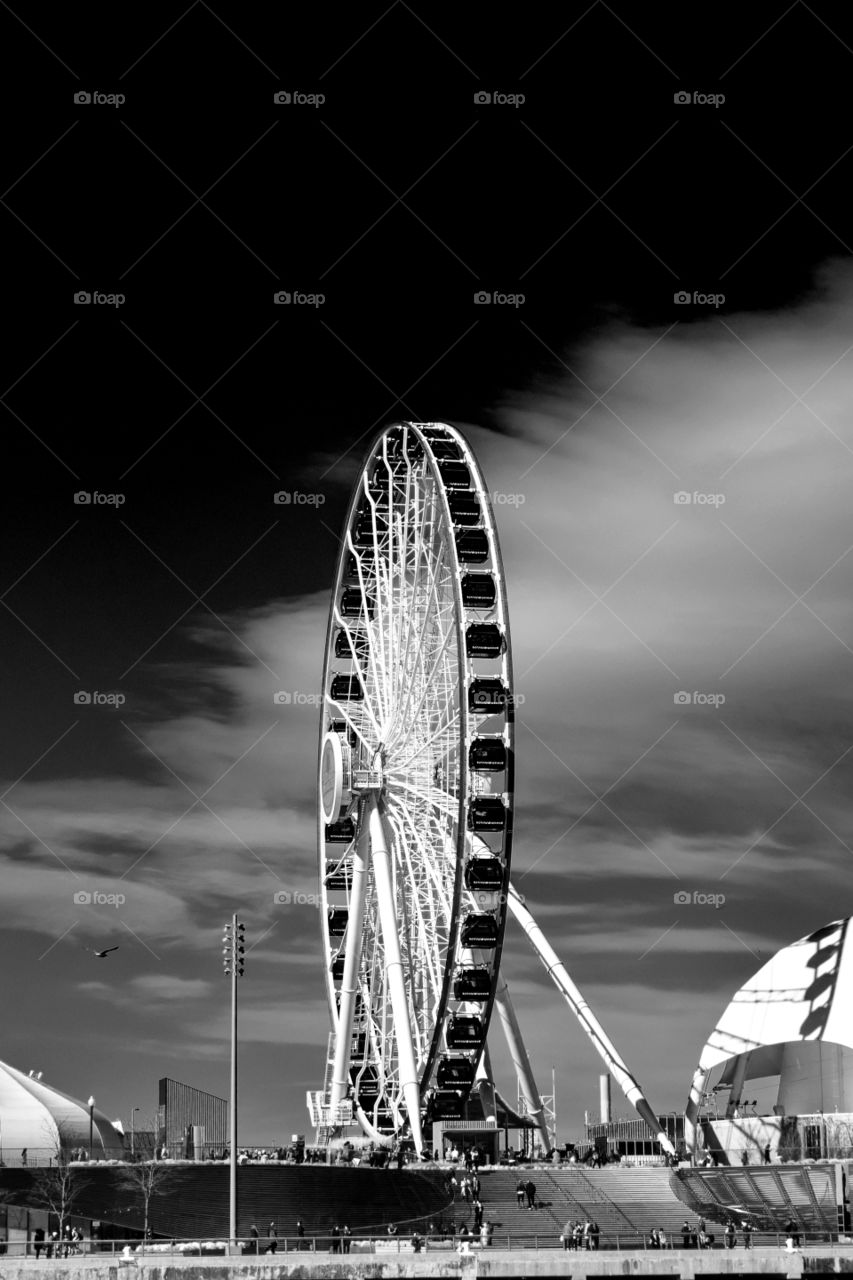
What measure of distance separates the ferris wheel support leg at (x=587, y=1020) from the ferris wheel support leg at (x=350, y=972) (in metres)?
9.19

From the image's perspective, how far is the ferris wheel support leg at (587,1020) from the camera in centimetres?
7919

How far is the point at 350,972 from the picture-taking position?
3164 inches

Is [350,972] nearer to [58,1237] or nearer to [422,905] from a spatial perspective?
[422,905]

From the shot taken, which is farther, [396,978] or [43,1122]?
[43,1122]

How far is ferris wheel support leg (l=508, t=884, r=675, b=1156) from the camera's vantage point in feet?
260

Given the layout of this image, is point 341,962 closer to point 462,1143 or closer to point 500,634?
point 462,1143

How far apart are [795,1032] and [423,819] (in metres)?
18.1

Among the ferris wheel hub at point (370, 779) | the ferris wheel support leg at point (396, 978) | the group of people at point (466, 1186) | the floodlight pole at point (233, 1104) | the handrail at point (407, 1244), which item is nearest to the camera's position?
the handrail at point (407, 1244)

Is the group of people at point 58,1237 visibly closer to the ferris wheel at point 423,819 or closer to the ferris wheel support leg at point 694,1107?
the ferris wheel at point 423,819

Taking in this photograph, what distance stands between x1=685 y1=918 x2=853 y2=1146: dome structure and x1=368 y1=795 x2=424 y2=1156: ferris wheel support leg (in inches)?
586

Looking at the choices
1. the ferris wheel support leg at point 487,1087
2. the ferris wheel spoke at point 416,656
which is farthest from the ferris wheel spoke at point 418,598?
the ferris wheel support leg at point 487,1087

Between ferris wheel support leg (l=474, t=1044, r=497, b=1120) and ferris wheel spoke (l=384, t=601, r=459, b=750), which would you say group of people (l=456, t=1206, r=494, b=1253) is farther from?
ferris wheel support leg (l=474, t=1044, r=497, b=1120)

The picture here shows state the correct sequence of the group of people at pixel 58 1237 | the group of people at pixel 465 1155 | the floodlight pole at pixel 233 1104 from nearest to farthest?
the floodlight pole at pixel 233 1104
the group of people at pixel 58 1237
the group of people at pixel 465 1155

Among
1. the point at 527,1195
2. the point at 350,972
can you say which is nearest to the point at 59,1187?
the point at 350,972
